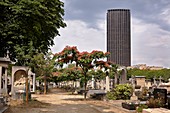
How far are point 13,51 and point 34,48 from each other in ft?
7.61

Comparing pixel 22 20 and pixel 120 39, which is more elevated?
pixel 120 39

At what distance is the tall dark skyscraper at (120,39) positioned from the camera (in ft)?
568

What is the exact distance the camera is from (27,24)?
17.9 m

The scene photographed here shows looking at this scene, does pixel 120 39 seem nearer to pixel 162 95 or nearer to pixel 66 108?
pixel 66 108

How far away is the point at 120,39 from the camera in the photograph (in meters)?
173

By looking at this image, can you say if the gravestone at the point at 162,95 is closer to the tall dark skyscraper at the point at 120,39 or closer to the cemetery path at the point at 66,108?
the cemetery path at the point at 66,108

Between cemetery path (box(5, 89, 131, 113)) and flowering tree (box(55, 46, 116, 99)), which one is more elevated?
flowering tree (box(55, 46, 116, 99))

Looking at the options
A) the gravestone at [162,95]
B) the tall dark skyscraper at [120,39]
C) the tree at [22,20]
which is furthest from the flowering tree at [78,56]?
the tall dark skyscraper at [120,39]

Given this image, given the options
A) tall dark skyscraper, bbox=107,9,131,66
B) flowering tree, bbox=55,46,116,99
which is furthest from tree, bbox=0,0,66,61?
tall dark skyscraper, bbox=107,9,131,66

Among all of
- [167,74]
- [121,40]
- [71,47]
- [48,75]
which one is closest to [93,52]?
[71,47]

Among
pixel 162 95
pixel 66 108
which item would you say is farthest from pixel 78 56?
pixel 162 95

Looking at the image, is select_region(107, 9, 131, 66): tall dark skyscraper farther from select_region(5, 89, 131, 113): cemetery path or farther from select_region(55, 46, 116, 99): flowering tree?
select_region(5, 89, 131, 113): cemetery path

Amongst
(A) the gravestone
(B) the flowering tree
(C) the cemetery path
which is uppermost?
(B) the flowering tree

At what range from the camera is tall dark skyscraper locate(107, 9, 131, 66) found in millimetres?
173125
